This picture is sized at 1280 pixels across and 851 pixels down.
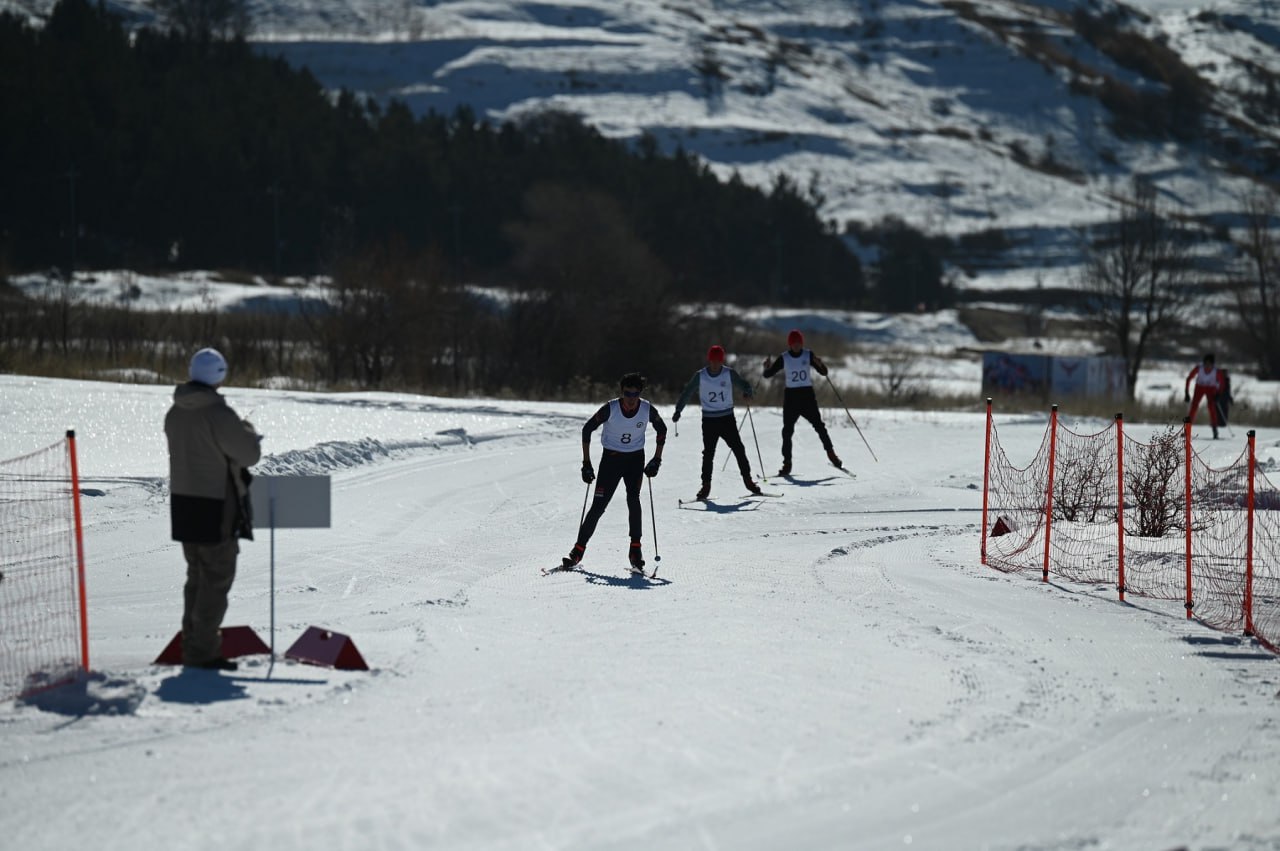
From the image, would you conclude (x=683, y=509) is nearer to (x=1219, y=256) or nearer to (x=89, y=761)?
(x=89, y=761)

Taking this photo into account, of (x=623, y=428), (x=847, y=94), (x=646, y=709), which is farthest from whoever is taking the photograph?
(x=847, y=94)

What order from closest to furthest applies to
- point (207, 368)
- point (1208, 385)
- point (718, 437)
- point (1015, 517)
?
point (207, 368)
point (1015, 517)
point (718, 437)
point (1208, 385)

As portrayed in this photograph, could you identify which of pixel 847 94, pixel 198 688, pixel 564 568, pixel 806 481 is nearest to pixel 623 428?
pixel 564 568

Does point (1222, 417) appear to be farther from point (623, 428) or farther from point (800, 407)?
→ point (623, 428)

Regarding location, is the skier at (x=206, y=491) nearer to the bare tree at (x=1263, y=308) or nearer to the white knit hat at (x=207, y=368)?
the white knit hat at (x=207, y=368)

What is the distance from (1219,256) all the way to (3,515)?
11436cm

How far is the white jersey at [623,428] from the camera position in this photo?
513 inches

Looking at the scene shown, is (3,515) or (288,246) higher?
(288,246)

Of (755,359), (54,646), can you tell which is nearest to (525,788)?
(54,646)

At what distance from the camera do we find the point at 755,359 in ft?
157

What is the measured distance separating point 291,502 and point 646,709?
9.15 feet

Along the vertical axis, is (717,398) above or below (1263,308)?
below

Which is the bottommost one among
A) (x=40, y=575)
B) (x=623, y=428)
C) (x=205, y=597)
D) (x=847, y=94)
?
(x=40, y=575)

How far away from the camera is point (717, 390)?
58.5ft
